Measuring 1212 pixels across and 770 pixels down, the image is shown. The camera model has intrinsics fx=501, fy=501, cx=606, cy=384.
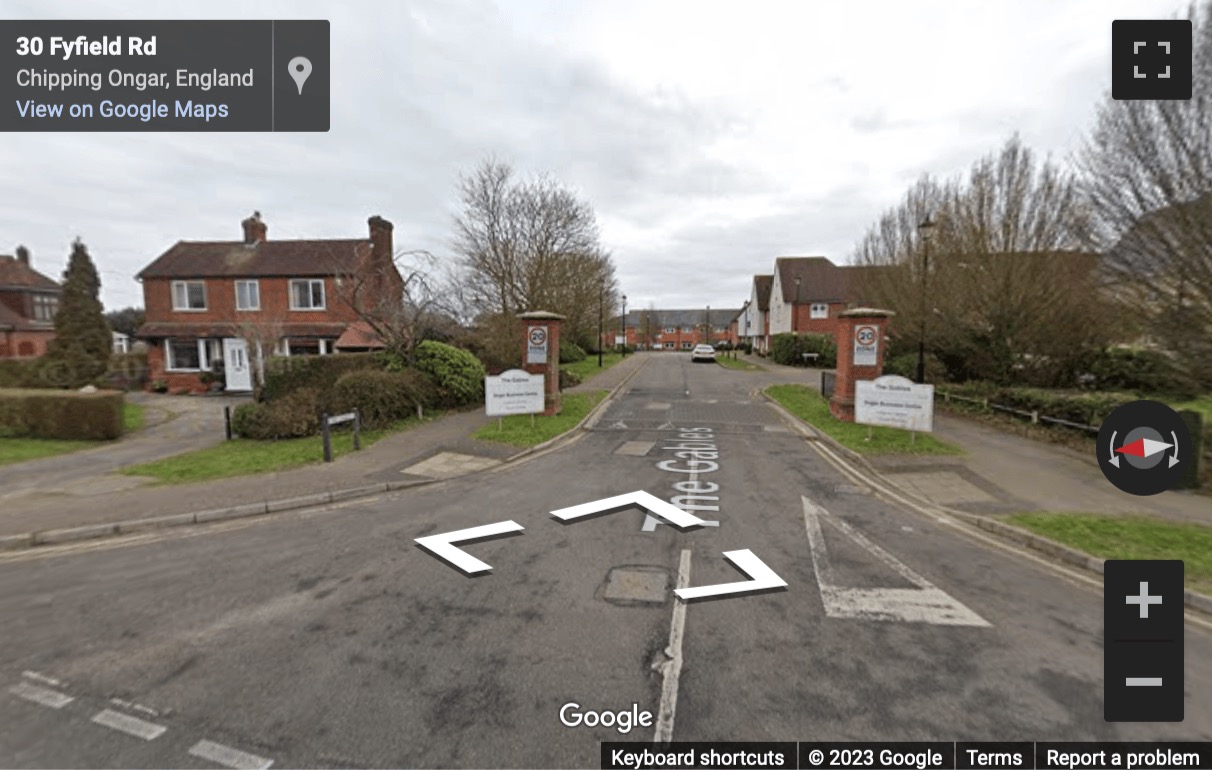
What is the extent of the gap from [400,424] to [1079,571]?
12.9 meters

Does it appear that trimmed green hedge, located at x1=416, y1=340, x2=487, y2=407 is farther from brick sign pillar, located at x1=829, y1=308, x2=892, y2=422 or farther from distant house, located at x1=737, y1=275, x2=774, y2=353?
distant house, located at x1=737, y1=275, x2=774, y2=353

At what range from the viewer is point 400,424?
42.7 ft

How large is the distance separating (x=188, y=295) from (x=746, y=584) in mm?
28813

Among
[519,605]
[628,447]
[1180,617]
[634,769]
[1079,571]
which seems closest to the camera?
[634,769]

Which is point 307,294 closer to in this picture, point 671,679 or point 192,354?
point 192,354

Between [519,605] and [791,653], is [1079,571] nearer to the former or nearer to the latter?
[791,653]

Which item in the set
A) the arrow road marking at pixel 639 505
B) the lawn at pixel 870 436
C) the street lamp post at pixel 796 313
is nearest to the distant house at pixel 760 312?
the street lamp post at pixel 796 313

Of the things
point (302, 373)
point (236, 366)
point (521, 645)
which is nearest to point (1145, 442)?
point (521, 645)

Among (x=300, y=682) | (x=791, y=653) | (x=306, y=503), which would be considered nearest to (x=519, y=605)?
(x=300, y=682)

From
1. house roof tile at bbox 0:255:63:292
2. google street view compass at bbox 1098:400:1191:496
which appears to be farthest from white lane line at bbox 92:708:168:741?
house roof tile at bbox 0:255:63:292

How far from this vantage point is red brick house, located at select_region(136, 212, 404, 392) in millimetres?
22234

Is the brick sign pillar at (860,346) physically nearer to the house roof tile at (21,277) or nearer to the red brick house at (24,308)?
the red brick house at (24,308)

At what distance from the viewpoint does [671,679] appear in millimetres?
3289

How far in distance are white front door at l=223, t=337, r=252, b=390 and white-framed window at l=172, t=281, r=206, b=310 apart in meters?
3.27
